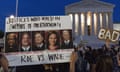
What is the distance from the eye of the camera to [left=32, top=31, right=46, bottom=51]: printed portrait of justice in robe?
494 centimetres

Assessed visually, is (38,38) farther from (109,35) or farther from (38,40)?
(109,35)

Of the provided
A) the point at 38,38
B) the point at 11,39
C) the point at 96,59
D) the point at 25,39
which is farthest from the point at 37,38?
the point at 96,59

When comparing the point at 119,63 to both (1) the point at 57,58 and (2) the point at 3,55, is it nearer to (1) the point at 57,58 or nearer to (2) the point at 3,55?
(1) the point at 57,58

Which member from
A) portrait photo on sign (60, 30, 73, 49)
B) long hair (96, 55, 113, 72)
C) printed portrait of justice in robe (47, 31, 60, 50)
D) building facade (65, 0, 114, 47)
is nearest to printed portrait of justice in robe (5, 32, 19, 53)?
printed portrait of justice in robe (47, 31, 60, 50)

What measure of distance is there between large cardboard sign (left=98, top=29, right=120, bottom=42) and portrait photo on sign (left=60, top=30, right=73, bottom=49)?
0.52m

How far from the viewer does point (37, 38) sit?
497 cm

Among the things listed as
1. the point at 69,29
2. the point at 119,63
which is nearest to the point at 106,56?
the point at 119,63

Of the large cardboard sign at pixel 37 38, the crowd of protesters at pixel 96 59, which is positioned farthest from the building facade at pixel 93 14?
the large cardboard sign at pixel 37 38

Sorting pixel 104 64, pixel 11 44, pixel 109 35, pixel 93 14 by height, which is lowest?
pixel 104 64

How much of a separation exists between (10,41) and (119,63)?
169 cm

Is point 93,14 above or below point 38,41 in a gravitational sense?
above

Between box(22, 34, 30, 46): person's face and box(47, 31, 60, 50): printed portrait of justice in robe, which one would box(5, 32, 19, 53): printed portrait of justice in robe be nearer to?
box(22, 34, 30, 46): person's face

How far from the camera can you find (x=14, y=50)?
4.98 m

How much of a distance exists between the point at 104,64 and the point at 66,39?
2.28 feet
